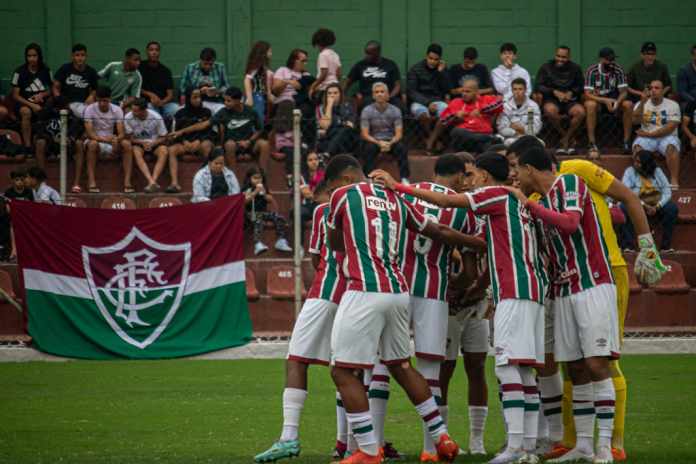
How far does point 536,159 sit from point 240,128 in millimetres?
10481

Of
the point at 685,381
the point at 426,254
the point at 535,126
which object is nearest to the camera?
the point at 426,254

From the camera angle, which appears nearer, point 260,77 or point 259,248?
point 259,248

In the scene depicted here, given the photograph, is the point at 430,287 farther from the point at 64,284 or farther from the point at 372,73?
the point at 372,73

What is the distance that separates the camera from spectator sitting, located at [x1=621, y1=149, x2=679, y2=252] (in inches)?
701

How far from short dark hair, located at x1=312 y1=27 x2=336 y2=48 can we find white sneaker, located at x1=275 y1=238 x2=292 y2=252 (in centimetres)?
445

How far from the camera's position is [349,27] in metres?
22.2

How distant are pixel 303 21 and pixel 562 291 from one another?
14.6m

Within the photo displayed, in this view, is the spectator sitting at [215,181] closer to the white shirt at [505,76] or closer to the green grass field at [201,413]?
the green grass field at [201,413]

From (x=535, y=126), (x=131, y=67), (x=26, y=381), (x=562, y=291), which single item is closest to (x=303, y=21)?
(x=131, y=67)

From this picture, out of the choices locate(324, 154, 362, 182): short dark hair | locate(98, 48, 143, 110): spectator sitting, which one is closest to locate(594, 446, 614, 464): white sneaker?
locate(324, 154, 362, 182): short dark hair

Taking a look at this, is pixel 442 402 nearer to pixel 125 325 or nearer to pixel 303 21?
pixel 125 325

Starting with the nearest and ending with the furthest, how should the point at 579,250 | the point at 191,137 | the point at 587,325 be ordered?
the point at 587,325
the point at 579,250
the point at 191,137

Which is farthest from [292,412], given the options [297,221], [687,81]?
[687,81]

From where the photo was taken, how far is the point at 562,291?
27.8ft
